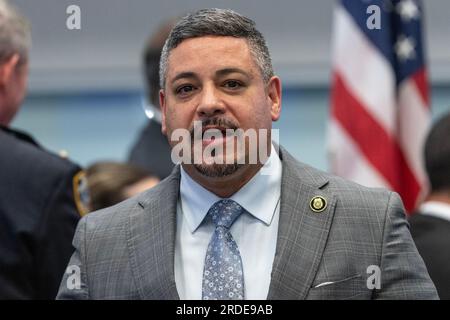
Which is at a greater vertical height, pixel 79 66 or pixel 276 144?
pixel 79 66

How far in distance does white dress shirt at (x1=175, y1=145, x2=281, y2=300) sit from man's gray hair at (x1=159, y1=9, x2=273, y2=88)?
197 millimetres

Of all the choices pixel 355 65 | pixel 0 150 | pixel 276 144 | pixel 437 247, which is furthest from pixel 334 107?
pixel 276 144

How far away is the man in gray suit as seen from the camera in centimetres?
175

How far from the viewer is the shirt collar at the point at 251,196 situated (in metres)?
1.84

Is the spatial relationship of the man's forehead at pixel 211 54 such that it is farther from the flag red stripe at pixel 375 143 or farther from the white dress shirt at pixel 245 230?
the flag red stripe at pixel 375 143

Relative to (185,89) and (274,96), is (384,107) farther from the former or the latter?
(185,89)

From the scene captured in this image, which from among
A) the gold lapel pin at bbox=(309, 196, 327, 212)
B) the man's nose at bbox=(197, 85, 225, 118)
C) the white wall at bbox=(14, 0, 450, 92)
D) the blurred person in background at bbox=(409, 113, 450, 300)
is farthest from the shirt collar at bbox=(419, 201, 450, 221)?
the white wall at bbox=(14, 0, 450, 92)

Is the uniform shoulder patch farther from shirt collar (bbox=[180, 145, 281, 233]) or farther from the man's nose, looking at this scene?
the man's nose

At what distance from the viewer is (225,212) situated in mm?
1842

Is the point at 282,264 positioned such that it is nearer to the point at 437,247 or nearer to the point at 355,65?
the point at 437,247

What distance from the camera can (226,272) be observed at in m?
1.75

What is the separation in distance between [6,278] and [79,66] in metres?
4.83
